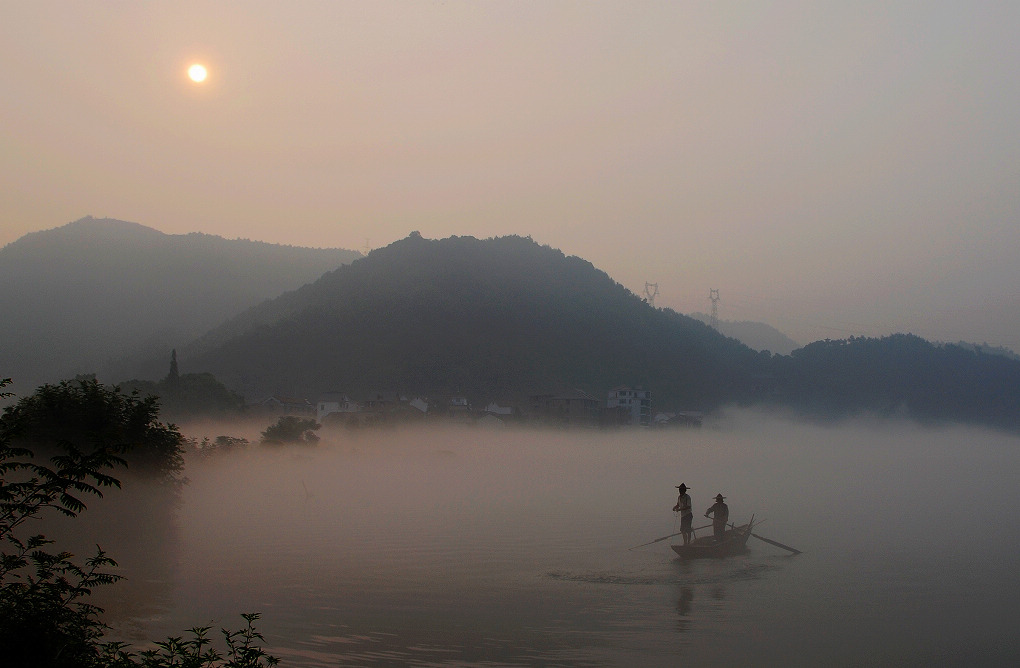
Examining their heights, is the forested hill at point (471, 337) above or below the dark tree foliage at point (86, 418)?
above

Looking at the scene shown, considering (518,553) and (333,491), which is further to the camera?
(333,491)

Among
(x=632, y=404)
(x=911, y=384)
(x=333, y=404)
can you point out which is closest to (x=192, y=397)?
(x=333, y=404)

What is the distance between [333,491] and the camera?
174 feet

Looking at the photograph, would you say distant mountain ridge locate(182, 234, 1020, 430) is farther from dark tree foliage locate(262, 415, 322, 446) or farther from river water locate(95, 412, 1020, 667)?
river water locate(95, 412, 1020, 667)

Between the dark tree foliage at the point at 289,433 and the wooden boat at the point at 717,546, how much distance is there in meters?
45.6

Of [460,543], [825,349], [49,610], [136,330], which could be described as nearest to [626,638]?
[49,610]

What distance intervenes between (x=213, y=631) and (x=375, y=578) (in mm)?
6929

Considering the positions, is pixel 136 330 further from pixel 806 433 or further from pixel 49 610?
pixel 49 610

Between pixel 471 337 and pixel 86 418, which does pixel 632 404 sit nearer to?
pixel 471 337

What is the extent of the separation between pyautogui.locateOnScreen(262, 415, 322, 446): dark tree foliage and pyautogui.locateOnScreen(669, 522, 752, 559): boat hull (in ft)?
149

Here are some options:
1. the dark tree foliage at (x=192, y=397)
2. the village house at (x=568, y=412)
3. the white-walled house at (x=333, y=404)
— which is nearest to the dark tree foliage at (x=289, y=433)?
the dark tree foliage at (x=192, y=397)

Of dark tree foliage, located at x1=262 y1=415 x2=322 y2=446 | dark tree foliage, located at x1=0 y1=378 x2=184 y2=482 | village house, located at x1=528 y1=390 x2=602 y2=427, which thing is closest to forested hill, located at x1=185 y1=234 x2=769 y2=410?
village house, located at x1=528 y1=390 x2=602 y2=427

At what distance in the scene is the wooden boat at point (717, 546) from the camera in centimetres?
2620

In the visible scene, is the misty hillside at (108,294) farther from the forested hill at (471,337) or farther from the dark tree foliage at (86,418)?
the dark tree foliage at (86,418)
